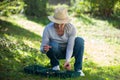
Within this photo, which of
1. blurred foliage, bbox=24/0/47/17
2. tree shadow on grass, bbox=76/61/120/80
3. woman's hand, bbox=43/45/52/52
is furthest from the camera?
blurred foliage, bbox=24/0/47/17

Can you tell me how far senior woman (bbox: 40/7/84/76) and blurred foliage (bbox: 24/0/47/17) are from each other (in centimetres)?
1082

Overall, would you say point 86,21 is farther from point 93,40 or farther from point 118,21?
point 93,40

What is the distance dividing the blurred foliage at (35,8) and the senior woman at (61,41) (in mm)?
10824

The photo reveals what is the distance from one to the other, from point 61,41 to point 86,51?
353 cm

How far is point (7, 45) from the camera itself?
8.80m

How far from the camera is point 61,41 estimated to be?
670 cm

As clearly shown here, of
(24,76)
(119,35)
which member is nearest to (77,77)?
(24,76)

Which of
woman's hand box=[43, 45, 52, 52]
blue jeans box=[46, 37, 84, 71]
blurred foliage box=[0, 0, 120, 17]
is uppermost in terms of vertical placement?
woman's hand box=[43, 45, 52, 52]

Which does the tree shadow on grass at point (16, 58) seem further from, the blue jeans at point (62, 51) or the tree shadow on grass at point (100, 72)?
the tree shadow on grass at point (100, 72)

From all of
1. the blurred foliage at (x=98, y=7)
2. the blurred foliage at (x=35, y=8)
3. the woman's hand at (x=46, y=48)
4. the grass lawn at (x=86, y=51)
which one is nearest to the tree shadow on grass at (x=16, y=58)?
the grass lawn at (x=86, y=51)

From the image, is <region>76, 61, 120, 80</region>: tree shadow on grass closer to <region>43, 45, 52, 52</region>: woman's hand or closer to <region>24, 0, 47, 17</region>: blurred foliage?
<region>43, 45, 52, 52</region>: woman's hand

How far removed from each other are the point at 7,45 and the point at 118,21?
833cm

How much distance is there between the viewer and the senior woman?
6457 millimetres

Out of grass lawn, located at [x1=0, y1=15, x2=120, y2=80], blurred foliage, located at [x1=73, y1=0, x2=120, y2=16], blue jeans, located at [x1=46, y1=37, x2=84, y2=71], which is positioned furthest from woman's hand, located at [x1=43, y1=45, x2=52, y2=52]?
blurred foliage, located at [x1=73, y1=0, x2=120, y2=16]
